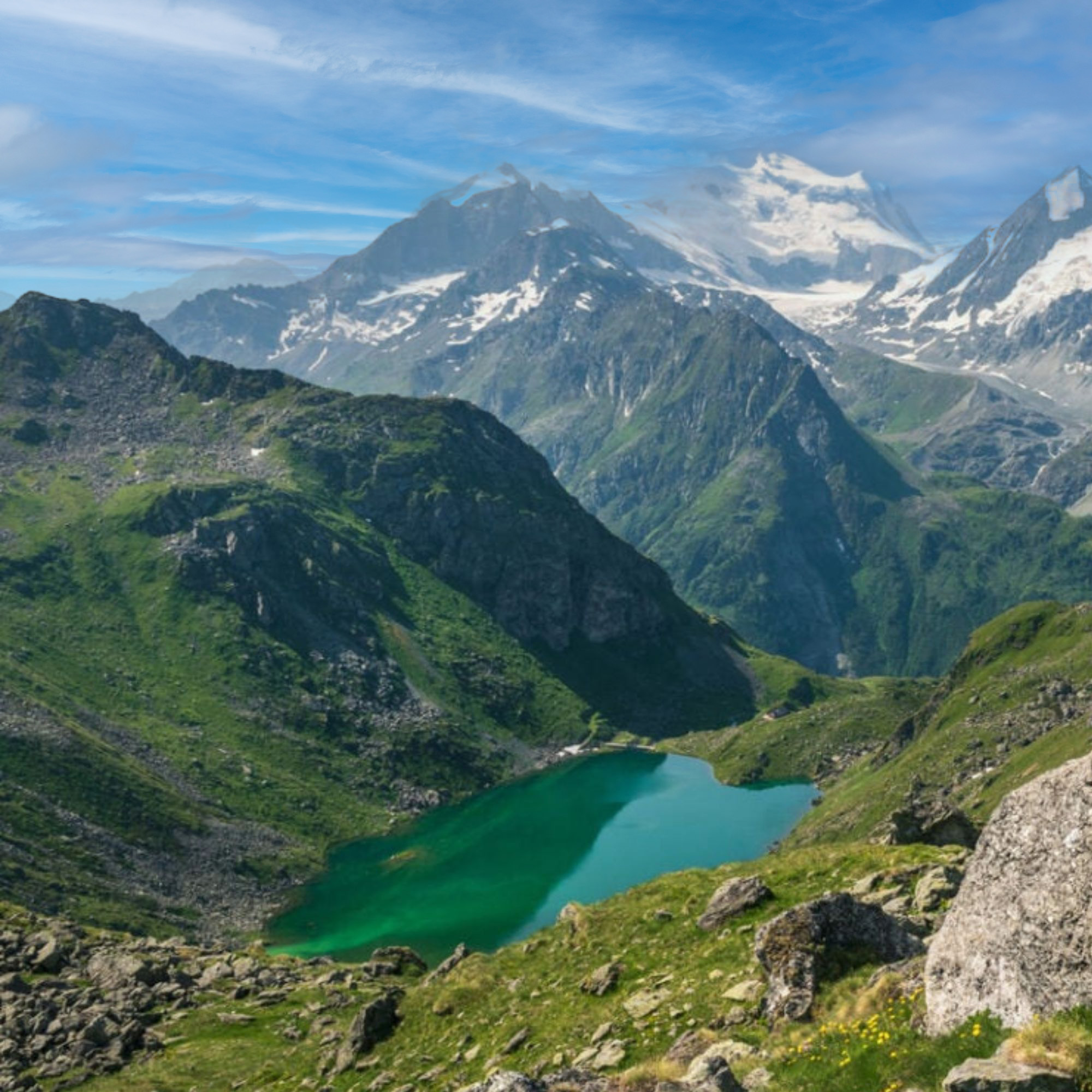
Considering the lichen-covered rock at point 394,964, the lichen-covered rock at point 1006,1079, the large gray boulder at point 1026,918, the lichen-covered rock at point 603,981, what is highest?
the large gray boulder at point 1026,918

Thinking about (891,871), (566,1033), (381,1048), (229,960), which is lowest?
(229,960)

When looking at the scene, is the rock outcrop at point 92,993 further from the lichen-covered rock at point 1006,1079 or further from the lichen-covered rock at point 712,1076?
the lichen-covered rock at point 1006,1079

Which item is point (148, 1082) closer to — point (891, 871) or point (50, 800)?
point (891, 871)

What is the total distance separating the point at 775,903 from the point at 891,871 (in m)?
6.06

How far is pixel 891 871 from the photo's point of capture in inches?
1935

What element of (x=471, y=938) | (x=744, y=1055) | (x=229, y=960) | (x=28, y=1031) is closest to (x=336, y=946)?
(x=471, y=938)

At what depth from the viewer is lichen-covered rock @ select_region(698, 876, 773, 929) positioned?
5181cm

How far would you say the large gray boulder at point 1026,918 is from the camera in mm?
22922

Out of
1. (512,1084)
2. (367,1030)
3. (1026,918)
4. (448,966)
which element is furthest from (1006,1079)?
(448,966)

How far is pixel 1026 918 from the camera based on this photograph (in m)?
24.1

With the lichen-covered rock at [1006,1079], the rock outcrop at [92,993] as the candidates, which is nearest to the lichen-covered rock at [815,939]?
the lichen-covered rock at [1006,1079]

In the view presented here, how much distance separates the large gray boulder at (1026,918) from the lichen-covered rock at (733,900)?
25555 mm

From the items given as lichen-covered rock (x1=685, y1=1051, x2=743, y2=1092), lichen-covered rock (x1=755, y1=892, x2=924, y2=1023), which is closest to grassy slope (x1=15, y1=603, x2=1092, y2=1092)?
lichen-covered rock (x1=685, y1=1051, x2=743, y2=1092)

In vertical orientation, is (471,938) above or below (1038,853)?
below
